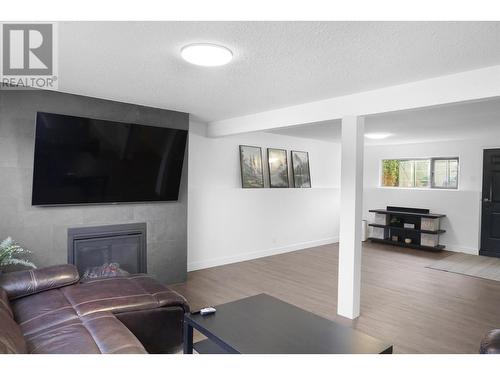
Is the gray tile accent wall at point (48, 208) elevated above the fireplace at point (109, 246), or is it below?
above

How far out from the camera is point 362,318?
3457mm

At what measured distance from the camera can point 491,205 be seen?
6324 millimetres

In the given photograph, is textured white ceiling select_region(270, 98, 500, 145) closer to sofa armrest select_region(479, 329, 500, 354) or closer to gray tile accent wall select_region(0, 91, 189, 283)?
gray tile accent wall select_region(0, 91, 189, 283)

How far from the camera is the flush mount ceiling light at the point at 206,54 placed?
2.22 m

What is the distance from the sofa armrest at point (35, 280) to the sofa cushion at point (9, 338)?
2.23ft

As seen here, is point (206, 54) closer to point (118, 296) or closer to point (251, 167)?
point (118, 296)

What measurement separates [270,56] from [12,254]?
304cm

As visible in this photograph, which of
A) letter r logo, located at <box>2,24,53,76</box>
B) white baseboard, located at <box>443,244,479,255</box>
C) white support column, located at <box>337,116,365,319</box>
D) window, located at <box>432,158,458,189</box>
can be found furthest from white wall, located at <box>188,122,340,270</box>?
letter r logo, located at <box>2,24,53,76</box>

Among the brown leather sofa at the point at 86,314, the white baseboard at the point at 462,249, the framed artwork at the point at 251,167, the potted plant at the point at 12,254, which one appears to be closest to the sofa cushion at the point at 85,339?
the brown leather sofa at the point at 86,314

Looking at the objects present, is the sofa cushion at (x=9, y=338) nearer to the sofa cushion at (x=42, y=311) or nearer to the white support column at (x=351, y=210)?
the sofa cushion at (x=42, y=311)

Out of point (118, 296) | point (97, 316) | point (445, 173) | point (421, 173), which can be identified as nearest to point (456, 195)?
point (445, 173)
